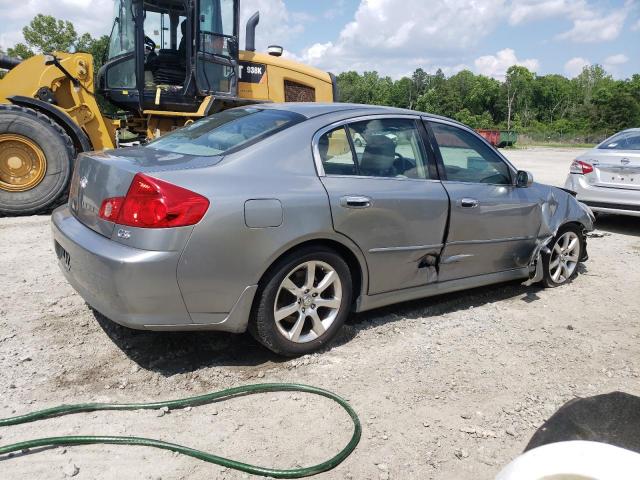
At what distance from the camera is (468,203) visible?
14.2 feet

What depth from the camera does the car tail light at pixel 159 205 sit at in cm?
298

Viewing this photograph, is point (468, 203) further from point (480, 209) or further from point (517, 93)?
point (517, 93)

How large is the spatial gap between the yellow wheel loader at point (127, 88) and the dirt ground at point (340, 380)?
3.22m

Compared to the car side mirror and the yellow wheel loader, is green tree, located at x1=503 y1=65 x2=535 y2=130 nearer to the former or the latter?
the yellow wheel loader

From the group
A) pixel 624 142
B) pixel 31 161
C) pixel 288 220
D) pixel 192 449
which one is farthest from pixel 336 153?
pixel 624 142

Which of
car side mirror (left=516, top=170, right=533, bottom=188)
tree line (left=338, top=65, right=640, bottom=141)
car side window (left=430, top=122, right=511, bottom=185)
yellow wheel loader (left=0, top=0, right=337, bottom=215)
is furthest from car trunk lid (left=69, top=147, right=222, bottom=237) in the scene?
tree line (left=338, top=65, right=640, bottom=141)

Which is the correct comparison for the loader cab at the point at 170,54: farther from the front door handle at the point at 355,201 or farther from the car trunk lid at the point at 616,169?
the front door handle at the point at 355,201

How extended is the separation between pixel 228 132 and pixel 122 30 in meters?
6.00

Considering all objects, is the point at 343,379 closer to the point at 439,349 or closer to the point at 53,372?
the point at 439,349

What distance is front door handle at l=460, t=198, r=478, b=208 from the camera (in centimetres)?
430

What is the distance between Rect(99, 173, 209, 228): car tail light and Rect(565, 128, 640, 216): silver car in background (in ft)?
22.6

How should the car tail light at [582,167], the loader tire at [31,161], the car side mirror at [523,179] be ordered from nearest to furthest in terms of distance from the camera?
the car side mirror at [523,179] → the loader tire at [31,161] → the car tail light at [582,167]

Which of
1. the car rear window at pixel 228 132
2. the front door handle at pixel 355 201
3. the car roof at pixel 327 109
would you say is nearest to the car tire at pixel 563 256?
the car roof at pixel 327 109

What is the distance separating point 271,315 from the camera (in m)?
3.39
